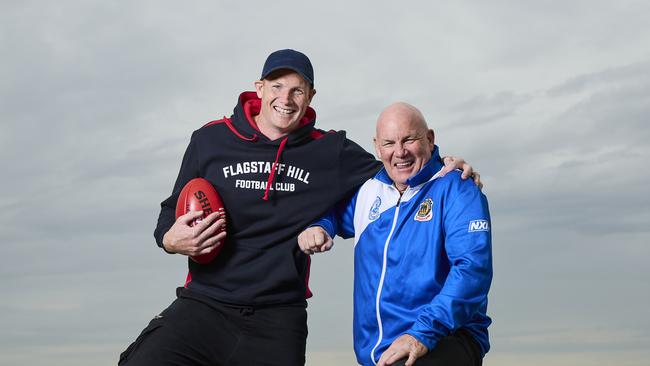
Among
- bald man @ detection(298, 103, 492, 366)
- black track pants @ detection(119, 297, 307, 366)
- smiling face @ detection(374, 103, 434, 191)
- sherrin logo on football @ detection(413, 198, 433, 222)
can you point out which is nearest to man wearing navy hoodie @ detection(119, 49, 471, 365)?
black track pants @ detection(119, 297, 307, 366)

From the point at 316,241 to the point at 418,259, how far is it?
0.55 m

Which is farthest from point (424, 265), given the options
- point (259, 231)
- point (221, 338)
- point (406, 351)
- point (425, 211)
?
point (221, 338)

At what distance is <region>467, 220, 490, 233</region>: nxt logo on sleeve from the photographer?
4.10 meters

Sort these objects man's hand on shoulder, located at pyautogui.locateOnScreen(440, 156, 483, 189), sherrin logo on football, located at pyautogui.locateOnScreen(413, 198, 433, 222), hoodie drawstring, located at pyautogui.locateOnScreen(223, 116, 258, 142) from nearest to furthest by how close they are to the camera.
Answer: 1. sherrin logo on football, located at pyautogui.locateOnScreen(413, 198, 433, 222)
2. man's hand on shoulder, located at pyautogui.locateOnScreen(440, 156, 483, 189)
3. hoodie drawstring, located at pyautogui.locateOnScreen(223, 116, 258, 142)

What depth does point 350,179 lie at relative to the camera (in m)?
5.08

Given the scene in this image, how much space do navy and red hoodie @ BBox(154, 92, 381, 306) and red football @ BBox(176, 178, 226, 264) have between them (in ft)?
0.28

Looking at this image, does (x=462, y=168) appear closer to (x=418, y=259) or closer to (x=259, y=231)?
(x=418, y=259)

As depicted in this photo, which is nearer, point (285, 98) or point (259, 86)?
point (285, 98)

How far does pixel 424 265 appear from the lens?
13.7 feet

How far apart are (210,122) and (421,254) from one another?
191 centimetres

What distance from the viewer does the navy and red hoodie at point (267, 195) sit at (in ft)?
16.5

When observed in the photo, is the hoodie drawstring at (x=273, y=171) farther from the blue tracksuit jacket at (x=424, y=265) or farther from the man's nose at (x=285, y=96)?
the blue tracksuit jacket at (x=424, y=265)

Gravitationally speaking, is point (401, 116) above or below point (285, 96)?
below

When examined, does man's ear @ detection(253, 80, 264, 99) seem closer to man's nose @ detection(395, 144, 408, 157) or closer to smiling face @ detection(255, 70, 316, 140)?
smiling face @ detection(255, 70, 316, 140)
